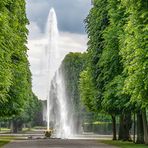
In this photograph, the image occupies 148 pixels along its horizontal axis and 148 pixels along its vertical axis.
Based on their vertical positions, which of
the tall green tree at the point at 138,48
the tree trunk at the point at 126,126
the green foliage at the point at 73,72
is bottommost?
the tree trunk at the point at 126,126

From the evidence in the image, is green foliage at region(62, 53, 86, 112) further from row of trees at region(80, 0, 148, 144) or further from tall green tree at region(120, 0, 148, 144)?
tall green tree at region(120, 0, 148, 144)

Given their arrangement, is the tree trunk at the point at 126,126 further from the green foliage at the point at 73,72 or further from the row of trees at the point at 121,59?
the green foliage at the point at 73,72

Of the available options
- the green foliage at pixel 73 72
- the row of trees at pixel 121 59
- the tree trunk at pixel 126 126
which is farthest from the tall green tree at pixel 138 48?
the green foliage at pixel 73 72

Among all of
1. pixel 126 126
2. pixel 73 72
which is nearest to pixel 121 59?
pixel 126 126

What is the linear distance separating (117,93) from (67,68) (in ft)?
203

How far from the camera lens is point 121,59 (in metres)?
45.8

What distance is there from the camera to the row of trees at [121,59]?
3075 centimetres

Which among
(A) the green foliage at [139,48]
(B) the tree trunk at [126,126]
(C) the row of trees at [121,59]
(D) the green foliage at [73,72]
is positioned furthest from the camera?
(D) the green foliage at [73,72]

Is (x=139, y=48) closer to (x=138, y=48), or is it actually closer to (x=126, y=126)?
(x=138, y=48)

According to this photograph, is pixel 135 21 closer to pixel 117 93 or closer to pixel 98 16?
pixel 117 93

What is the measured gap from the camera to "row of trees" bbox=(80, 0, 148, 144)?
30.8 meters

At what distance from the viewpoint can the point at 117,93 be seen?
43219 mm

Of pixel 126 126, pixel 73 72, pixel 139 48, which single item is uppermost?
pixel 73 72

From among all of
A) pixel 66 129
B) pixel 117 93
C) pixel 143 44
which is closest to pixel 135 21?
pixel 143 44
